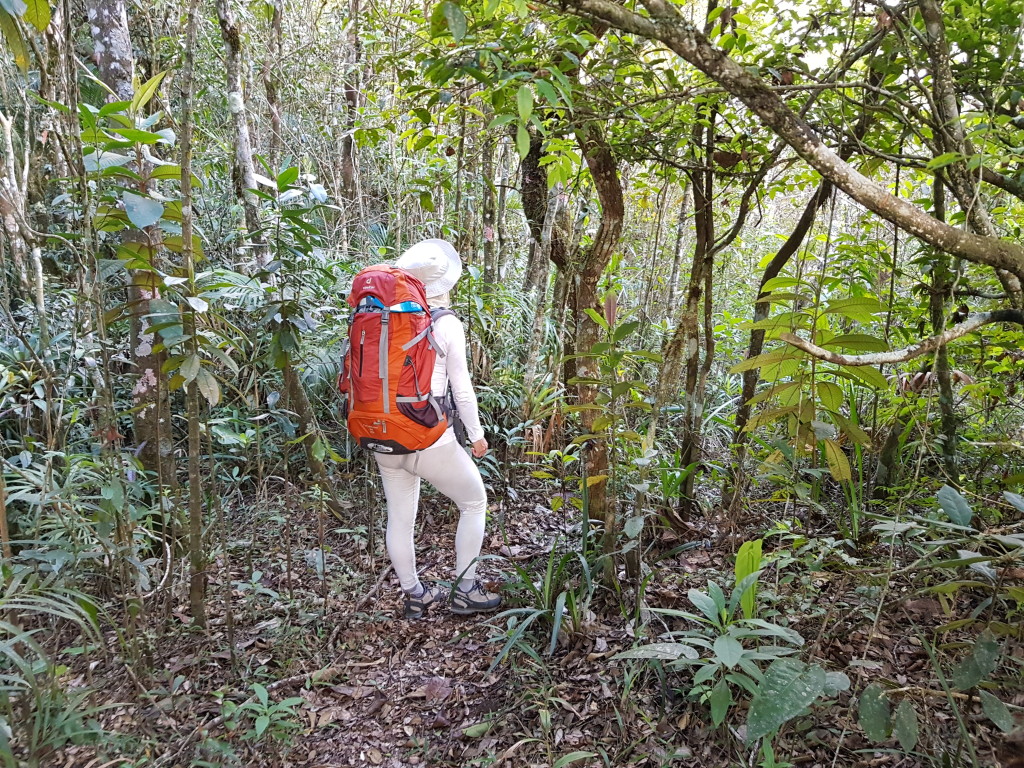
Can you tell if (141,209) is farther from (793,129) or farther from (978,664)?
(978,664)

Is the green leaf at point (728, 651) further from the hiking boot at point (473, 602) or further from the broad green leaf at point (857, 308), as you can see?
the hiking boot at point (473, 602)

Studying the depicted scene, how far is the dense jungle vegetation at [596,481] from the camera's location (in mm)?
1818

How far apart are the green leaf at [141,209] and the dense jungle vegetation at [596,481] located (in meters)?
0.01

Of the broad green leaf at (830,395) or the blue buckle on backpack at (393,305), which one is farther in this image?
the blue buckle on backpack at (393,305)

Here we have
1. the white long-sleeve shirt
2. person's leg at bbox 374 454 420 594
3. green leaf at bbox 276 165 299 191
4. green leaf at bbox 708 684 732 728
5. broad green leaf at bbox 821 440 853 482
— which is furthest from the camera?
person's leg at bbox 374 454 420 594

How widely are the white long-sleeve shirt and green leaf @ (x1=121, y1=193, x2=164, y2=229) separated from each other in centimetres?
124

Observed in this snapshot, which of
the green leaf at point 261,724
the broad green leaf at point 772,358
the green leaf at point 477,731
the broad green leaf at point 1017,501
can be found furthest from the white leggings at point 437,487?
the broad green leaf at point 1017,501

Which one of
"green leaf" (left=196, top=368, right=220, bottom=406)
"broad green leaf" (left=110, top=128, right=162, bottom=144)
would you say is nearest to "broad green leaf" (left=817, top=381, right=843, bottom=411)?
"green leaf" (left=196, top=368, right=220, bottom=406)

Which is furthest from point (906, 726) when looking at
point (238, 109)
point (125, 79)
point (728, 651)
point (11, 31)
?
point (125, 79)

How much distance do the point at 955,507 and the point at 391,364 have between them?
2190mm

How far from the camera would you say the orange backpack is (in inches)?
107

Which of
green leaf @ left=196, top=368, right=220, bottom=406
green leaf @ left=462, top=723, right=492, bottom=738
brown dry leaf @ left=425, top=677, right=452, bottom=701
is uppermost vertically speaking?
green leaf @ left=196, top=368, right=220, bottom=406

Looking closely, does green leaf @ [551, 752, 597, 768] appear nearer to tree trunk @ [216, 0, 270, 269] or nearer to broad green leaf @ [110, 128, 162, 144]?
broad green leaf @ [110, 128, 162, 144]

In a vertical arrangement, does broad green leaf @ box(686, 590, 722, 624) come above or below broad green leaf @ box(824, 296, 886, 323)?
below
